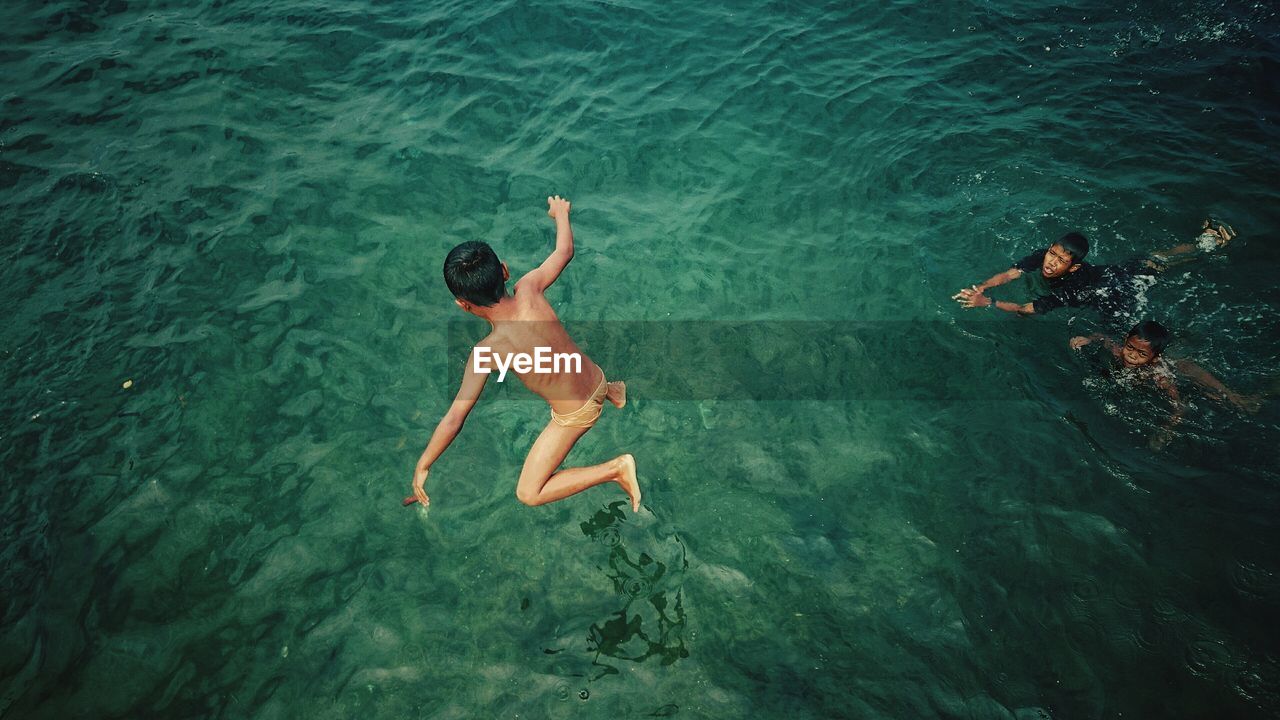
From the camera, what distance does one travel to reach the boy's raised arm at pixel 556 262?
469 centimetres

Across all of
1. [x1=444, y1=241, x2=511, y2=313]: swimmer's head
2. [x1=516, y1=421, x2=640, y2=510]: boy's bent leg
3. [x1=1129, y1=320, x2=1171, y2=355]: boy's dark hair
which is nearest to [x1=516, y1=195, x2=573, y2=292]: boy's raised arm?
[x1=444, y1=241, x2=511, y2=313]: swimmer's head

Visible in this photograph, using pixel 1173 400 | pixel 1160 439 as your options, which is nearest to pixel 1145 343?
pixel 1173 400

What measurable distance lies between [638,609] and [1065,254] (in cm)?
580

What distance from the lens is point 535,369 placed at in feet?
14.5

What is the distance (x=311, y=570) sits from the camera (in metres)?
4.91

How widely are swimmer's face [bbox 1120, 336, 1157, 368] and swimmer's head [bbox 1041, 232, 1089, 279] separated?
103 cm

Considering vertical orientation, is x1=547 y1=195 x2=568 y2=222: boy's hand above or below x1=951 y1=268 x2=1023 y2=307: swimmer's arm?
above

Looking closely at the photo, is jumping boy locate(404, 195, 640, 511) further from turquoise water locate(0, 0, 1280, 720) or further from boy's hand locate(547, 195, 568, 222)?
turquoise water locate(0, 0, 1280, 720)

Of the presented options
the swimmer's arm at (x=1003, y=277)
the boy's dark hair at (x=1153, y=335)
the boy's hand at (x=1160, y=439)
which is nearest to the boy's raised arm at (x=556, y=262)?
the swimmer's arm at (x=1003, y=277)

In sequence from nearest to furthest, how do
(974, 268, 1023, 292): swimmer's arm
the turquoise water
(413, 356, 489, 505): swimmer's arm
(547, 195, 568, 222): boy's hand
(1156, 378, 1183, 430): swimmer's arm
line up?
1. (413, 356, 489, 505): swimmer's arm
2. the turquoise water
3. (547, 195, 568, 222): boy's hand
4. (1156, 378, 1183, 430): swimmer's arm
5. (974, 268, 1023, 292): swimmer's arm

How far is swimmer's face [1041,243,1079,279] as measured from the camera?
243 inches

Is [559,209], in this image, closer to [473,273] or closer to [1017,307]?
[473,273]

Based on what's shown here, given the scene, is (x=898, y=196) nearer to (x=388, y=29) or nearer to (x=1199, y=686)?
(x=1199, y=686)

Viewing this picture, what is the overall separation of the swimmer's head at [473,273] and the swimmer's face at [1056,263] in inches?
234
